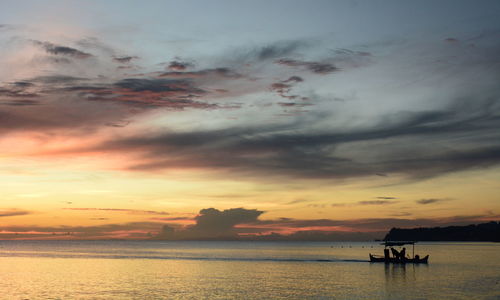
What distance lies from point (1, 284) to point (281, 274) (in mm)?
48354

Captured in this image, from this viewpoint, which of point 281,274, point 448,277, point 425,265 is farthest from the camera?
point 425,265

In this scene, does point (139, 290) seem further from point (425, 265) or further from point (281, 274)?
point (425, 265)

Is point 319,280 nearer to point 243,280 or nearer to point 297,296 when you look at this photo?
point 243,280

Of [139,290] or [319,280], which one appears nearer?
[139,290]

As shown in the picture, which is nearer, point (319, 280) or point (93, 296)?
point (93, 296)

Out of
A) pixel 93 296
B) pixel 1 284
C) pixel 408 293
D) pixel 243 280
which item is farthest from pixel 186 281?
pixel 408 293

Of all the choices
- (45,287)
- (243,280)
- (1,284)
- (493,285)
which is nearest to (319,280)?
(243,280)

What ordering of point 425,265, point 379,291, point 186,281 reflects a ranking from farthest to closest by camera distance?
point 425,265, point 186,281, point 379,291

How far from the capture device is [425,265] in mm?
116000

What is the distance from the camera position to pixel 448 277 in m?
87.7

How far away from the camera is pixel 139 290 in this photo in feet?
230

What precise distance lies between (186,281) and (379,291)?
31.1 metres

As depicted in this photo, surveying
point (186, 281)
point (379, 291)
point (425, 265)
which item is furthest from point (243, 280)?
point (425, 265)

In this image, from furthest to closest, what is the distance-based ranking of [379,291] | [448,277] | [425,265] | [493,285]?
[425,265] → [448,277] → [493,285] → [379,291]
